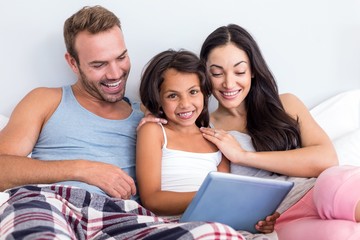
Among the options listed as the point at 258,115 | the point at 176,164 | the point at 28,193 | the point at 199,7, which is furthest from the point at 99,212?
the point at 199,7

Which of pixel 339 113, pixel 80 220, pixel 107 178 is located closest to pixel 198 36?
pixel 339 113

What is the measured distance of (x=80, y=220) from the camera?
1.25 meters

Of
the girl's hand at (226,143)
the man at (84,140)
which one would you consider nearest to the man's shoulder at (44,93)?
the man at (84,140)

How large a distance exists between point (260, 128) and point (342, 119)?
0.42 metres

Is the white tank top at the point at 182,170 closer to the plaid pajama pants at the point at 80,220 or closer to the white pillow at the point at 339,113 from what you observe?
the plaid pajama pants at the point at 80,220

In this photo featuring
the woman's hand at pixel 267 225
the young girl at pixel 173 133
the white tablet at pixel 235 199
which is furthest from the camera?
the young girl at pixel 173 133

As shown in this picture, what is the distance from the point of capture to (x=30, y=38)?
6.21 ft

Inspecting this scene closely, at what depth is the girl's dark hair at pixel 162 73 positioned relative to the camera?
64.0 inches

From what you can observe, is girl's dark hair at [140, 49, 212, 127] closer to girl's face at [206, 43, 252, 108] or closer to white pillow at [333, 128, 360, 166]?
girl's face at [206, 43, 252, 108]

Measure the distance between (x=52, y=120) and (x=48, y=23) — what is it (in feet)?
1.44

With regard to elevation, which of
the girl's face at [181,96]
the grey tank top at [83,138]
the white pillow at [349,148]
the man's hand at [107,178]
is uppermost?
the girl's face at [181,96]

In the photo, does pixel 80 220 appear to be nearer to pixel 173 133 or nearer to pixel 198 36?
pixel 173 133

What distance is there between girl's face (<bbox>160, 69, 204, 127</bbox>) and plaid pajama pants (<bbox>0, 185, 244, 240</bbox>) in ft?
1.25

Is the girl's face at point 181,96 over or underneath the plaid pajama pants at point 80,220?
over
